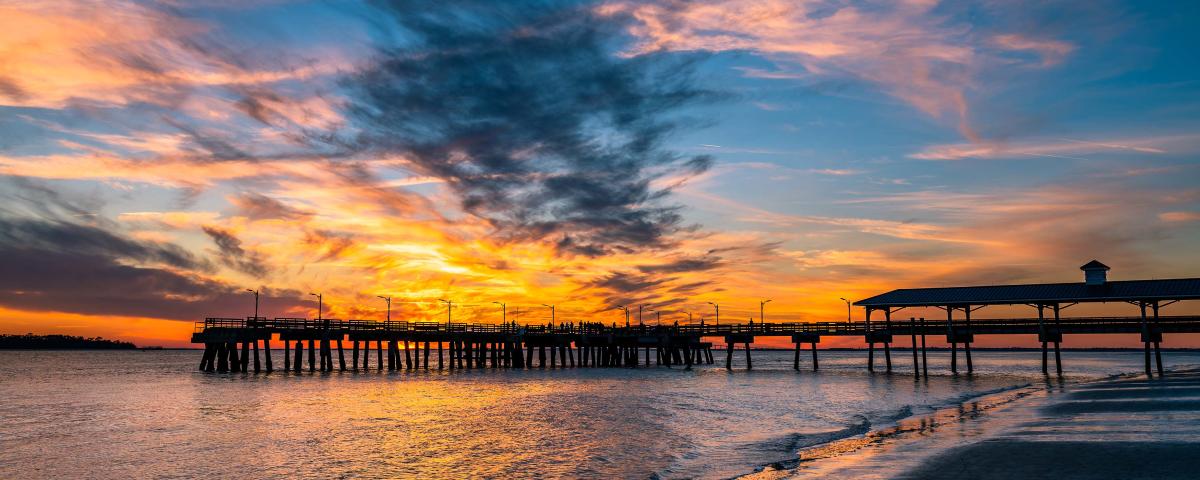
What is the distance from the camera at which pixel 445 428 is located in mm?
35250

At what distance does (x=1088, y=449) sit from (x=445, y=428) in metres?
25.1

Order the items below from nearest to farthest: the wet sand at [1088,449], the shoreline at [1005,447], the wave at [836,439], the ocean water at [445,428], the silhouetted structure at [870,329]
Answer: the wet sand at [1088,449], the shoreline at [1005,447], the wave at [836,439], the ocean water at [445,428], the silhouetted structure at [870,329]

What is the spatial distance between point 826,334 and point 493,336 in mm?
41978

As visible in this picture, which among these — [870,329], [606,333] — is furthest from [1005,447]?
[606,333]

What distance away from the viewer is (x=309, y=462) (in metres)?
26.1

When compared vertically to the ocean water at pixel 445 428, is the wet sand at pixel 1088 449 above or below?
above

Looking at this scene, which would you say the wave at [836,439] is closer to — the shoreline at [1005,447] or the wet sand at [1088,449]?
the shoreline at [1005,447]

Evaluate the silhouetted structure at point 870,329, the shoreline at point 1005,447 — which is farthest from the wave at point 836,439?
the silhouetted structure at point 870,329

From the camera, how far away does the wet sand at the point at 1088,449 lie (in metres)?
17.6

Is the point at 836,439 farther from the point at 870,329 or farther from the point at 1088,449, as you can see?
the point at 870,329

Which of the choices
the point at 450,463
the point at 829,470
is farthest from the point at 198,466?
the point at 829,470

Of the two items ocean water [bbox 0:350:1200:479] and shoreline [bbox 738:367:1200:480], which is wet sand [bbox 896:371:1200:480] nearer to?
shoreline [bbox 738:367:1200:480]

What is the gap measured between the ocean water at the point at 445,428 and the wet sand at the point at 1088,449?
18.2 ft

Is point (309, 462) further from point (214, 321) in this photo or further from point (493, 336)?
point (493, 336)
